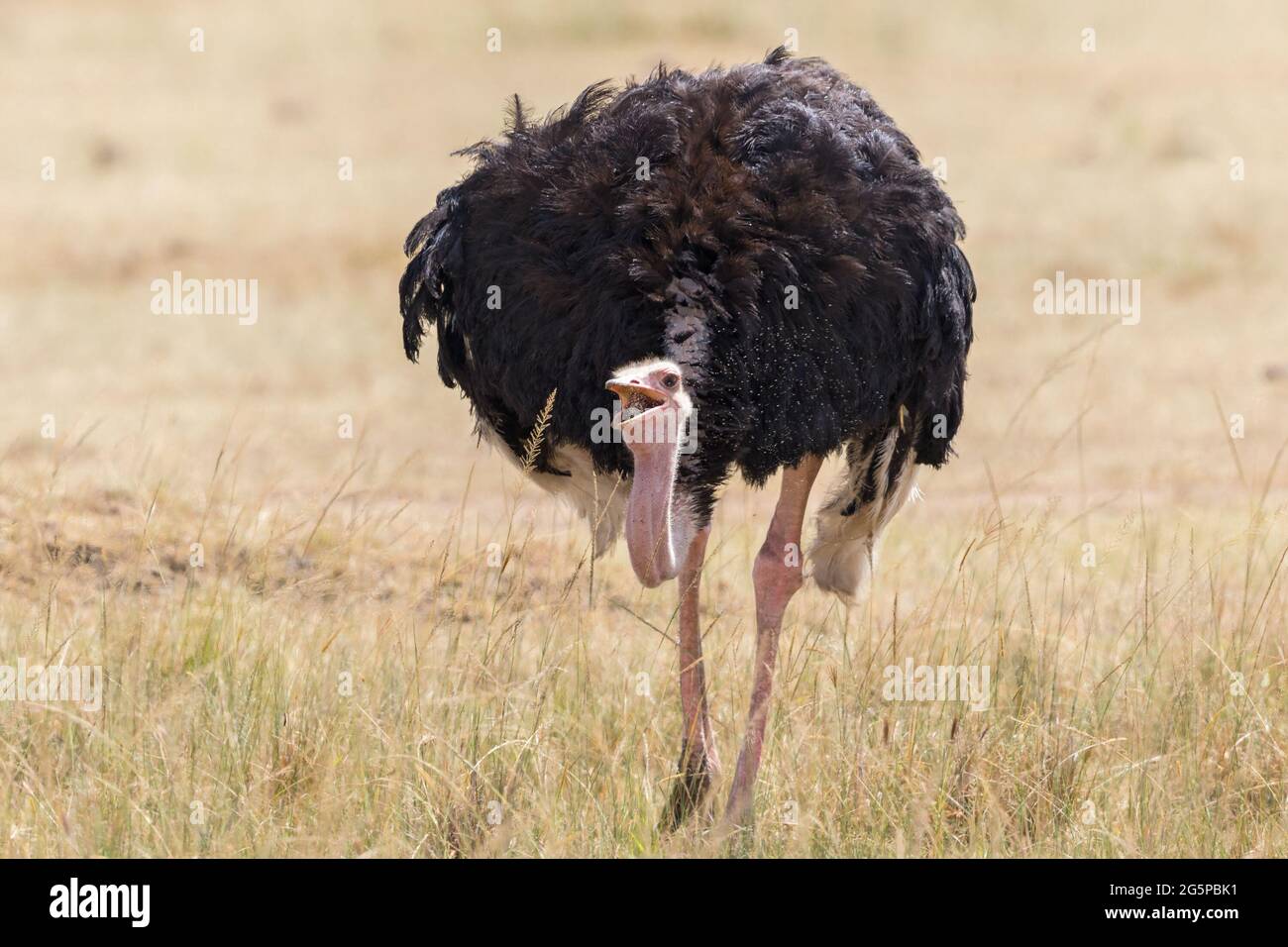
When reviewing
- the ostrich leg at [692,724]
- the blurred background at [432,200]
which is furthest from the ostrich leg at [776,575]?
the blurred background at [432,200]

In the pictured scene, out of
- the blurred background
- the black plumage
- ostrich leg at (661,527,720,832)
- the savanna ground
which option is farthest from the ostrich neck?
the blurred background

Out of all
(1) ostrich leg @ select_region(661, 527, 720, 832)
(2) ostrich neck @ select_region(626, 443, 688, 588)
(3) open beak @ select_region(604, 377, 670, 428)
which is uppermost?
(3) open beak @ select_region(604, 377, 670, 428)

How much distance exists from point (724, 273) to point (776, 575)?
1.11 m

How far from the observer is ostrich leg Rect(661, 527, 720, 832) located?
5.28 meters

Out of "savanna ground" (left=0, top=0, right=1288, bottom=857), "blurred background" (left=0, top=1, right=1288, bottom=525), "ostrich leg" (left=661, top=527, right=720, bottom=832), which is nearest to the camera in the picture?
"savanna ground" (left=0, top=0, right=1288, bottom=857)

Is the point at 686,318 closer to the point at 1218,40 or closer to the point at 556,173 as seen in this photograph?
the point at 556,173

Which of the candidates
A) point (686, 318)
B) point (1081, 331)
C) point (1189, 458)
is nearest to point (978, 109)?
point (1081, 331)

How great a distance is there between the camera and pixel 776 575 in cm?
563

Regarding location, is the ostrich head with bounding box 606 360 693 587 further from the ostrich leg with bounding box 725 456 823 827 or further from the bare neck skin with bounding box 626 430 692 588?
the ostrich leg with bounding box 725 456 823 827

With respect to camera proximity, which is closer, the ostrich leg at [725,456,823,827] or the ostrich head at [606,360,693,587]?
the ostrich head at [606,360,693,587]

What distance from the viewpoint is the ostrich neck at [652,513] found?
15.1ft

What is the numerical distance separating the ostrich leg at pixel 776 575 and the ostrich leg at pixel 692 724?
4.2 inches

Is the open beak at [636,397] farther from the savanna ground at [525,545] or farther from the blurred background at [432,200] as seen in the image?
the blurred background at [432,200]
